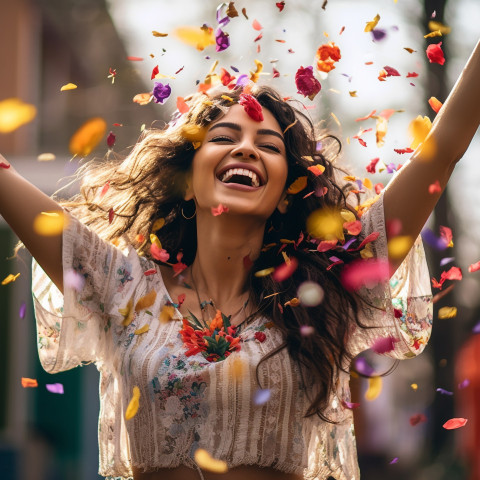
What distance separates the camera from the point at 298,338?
2.44m

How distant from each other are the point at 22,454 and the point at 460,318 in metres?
4.70

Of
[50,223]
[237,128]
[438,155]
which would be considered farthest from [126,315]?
[438,155]

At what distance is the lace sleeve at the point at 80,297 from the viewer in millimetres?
2424

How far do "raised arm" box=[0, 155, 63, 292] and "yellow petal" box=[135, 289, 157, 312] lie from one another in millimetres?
313

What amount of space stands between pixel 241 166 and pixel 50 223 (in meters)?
0.60

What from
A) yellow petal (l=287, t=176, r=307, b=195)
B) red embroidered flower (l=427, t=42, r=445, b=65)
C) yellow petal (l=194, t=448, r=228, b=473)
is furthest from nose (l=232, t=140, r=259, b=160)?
yellow petal (l=194, t=448, r=228, b=473)

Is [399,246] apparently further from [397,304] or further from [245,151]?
[245,151]

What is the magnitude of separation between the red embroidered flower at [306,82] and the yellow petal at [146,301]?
79 centimetres

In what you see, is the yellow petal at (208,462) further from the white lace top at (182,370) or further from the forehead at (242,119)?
the forehead at (242,119)

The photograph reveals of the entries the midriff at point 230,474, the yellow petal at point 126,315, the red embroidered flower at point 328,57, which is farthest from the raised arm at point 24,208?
the red embroidered flower at point 328,57

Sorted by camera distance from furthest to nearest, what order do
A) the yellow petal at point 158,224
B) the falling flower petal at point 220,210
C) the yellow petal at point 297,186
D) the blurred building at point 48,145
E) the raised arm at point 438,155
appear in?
the blurred building at point 48,145 < the yellow petal at point 158,224 < the yellow petal at point 297,186 < the falling flower petal at point 220,210 < the raised arm at point 438,155

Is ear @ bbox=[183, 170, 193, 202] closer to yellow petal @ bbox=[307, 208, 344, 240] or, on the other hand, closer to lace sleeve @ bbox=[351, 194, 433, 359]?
yellow petal @ bbox=[307, 208, 344, 240]

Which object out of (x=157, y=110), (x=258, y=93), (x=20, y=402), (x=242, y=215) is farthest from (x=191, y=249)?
(x=157, y=110)

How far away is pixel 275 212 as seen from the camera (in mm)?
2801
